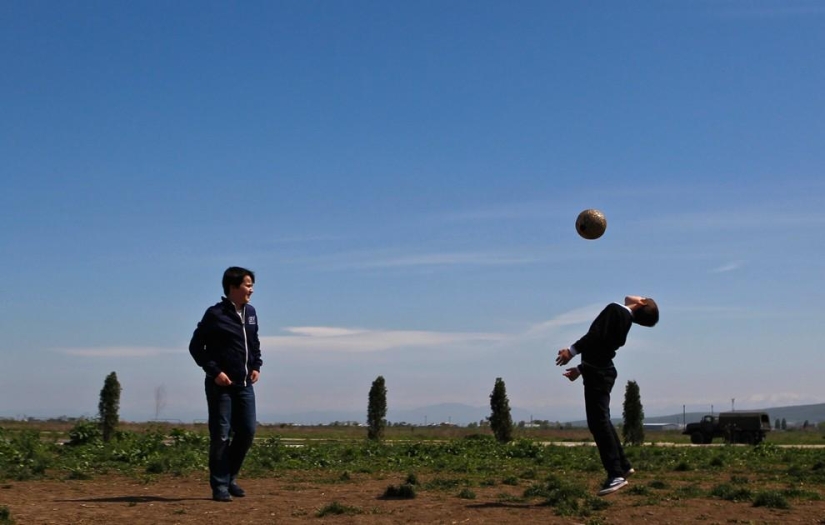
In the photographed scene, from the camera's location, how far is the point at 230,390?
30.6 ft

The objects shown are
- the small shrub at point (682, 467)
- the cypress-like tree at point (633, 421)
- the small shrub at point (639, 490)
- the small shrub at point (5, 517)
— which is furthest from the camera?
the cypress-like tree at point (633, 421)

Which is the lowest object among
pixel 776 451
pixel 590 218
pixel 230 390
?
pixel 776 451

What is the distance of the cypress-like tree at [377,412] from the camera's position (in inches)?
1583

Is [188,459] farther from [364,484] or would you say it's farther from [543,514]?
[543,514]

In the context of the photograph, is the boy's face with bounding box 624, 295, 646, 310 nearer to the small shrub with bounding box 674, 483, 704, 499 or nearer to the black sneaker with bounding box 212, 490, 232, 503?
the small shrub with bounding box 674, 483, 704, 499

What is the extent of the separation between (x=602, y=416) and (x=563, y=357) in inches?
30.4

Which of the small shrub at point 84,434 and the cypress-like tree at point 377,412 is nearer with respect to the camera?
the small shrub at point 84,434

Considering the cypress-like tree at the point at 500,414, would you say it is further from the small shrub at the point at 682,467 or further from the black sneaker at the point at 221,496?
the black sneaker at the point at 221,496

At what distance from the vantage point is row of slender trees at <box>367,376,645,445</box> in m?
36.6

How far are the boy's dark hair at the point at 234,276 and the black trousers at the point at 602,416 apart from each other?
12.0 ft

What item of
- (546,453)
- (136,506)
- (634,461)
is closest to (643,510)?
(136,506)

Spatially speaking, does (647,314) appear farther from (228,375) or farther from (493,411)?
(493,411)

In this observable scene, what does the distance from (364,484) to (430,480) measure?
2.83 ft

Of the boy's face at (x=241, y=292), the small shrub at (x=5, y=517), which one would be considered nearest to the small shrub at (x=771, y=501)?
the boy's face at (x=241, y=292)
